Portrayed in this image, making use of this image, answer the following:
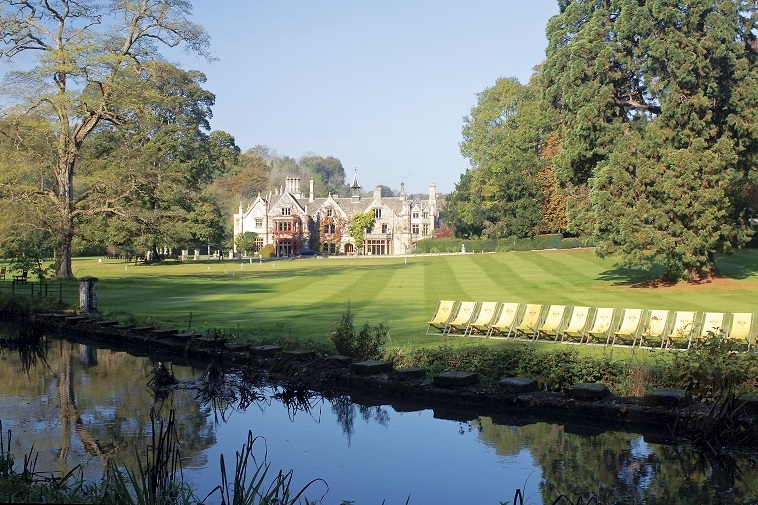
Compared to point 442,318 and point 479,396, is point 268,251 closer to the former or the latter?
point 442,318

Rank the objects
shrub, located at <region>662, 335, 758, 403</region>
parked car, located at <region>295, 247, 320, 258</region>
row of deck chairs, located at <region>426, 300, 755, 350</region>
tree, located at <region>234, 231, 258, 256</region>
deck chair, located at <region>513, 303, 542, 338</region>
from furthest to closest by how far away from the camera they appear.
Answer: parked car, located at <region>295, 247, 320, 258</region>
tree, located at <region>234, 231, 258, 256</region>
deck chair, located at <region>513, 303, 542, 338</region>
row of deck chairs, located at <region>426, 300, 755, 350</region>
shrub, located at <region>662, 335, 758, 403</region>

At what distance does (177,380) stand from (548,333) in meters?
9.10

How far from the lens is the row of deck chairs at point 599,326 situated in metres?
16.1

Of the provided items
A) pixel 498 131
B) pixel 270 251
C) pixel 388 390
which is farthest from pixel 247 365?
pixel 270 251

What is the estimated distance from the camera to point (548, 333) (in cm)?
1884

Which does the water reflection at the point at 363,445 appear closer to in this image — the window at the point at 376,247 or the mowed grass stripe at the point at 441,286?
the mowed grass stripe at the point at 441,286

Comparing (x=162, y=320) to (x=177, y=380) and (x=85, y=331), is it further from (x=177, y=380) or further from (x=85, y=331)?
(x=177, y=380)

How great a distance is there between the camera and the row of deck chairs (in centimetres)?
1611

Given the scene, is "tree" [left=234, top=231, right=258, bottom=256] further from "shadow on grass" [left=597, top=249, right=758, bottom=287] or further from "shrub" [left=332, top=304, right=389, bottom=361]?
"shrub" [left=332, top=304, right=389, bottom=361]

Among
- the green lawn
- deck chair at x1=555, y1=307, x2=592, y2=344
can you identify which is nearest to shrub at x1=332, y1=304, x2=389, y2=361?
the green lawn

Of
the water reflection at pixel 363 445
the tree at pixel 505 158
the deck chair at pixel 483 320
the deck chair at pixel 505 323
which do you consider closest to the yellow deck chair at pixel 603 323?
Result: the deck chair at pixel 505 323

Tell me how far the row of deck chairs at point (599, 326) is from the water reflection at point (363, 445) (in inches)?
261

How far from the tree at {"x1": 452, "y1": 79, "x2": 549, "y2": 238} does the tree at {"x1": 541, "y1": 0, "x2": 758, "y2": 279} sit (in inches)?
1250

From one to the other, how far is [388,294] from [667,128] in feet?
45.7
